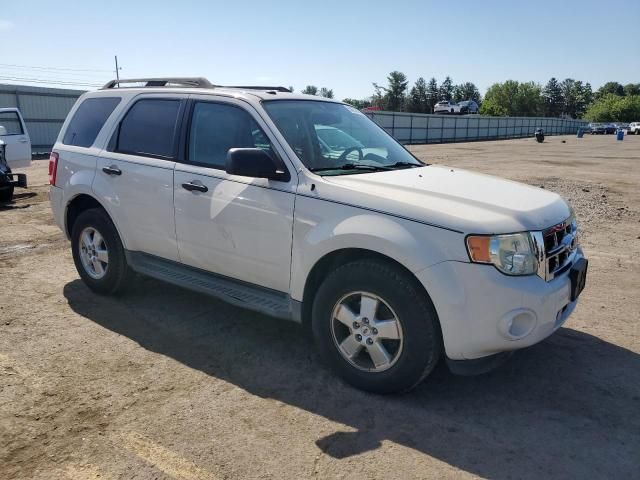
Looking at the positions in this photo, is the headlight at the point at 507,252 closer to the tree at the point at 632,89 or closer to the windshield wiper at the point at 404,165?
the windshield wiper at the point at 404,165

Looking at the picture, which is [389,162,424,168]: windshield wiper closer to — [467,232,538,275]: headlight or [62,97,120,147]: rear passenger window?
[467,232,538,275]: headlight

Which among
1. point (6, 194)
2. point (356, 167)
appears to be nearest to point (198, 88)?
point (356, 167)

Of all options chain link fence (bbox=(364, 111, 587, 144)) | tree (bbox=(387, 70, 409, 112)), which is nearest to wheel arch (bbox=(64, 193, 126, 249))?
chain link fence (bbox=(364, 111, 587, 144))

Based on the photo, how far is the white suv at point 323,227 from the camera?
3148mm

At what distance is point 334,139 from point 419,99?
440ft

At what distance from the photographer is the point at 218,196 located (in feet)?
13.4

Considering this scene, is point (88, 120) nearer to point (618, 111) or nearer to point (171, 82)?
point (171, 82)

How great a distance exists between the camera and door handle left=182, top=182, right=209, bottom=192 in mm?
4152

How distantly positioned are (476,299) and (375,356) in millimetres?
768

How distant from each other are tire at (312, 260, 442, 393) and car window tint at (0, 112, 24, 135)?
1275cm

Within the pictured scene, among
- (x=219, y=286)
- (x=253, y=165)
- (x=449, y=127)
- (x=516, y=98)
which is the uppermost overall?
(x=516, y=98)

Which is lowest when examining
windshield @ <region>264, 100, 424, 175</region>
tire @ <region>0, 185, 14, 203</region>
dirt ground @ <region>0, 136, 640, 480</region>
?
dirt ground @ <region>0, 136, 640, 480</region>

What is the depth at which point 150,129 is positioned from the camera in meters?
4.76

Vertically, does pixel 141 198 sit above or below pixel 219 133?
below
